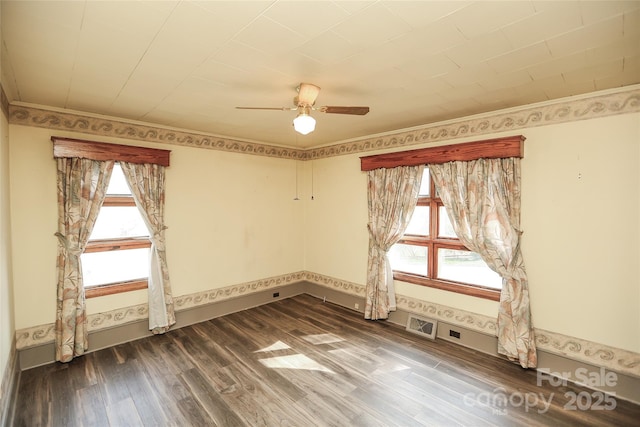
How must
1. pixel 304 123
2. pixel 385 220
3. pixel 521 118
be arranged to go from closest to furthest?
pixel 304 123
pixel 521 118
pixel 385 220

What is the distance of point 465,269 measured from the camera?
11.8ft

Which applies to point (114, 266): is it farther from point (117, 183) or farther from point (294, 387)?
point (294, 387)

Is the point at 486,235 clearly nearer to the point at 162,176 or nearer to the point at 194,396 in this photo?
the point at 194,396

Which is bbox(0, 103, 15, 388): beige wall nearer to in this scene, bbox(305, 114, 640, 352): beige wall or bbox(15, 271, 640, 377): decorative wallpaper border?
bbox(15, 271, 640, 377): decorative wallpaper border

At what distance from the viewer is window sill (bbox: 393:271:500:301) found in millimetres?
3305

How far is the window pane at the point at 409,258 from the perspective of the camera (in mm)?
4008

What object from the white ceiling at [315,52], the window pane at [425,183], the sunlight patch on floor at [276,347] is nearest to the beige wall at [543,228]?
the white ceiling at [315,52]

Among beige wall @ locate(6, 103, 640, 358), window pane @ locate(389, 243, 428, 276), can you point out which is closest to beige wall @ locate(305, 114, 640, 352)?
beige wall @ locate(6, 103, 640, 358)

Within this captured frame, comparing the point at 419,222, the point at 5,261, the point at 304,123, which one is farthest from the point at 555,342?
the point at 5,261

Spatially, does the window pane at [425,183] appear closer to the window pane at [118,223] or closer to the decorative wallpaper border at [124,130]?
the decorative wallpaper border at [124,130]

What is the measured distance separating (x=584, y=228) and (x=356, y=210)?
276cm

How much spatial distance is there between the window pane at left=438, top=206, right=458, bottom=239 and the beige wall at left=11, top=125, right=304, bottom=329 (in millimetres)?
2629

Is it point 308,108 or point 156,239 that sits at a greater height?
A: point 308,108

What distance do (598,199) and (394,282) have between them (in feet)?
7.94
